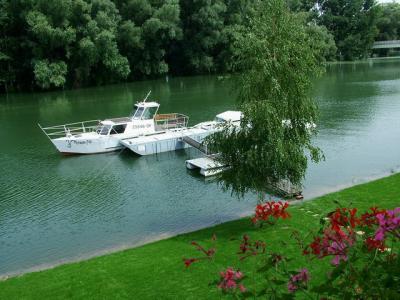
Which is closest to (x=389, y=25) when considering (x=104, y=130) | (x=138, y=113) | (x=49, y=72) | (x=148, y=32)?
(x=148, y=32)

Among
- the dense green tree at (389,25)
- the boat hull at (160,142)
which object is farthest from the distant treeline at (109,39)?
the dense green tree at (389,25)

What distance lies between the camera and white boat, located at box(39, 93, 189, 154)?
3206 centimetres

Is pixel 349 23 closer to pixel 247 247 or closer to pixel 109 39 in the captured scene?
pixel 109 39

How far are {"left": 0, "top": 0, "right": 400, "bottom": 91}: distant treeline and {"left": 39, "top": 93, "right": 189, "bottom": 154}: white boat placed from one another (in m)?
23.1

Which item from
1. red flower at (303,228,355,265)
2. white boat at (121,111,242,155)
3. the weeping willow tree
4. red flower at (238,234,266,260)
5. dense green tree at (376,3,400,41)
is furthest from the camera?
dense green tree at (376,3,400,41)

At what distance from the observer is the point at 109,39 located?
6456 centimetres

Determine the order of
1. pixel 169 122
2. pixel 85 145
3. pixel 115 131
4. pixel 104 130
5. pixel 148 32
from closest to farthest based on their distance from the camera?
1. pixel 85 145
2. pixel 104 130
3. pixel 115 131
4. pixel 169 122
5. pixel 148 32

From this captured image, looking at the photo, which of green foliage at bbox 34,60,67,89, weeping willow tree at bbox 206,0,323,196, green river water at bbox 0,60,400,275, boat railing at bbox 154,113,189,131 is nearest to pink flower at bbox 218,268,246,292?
weeping willow tree at bbox 206,0,323,196

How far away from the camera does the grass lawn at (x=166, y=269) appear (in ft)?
37.5

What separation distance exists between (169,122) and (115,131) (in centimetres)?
467

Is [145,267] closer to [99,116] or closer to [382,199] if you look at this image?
[382,199]

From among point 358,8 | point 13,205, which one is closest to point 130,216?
point 13,205

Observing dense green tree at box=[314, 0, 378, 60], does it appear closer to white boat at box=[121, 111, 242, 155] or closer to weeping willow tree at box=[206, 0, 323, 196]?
white boat at box=[121, 111, 242, 155]

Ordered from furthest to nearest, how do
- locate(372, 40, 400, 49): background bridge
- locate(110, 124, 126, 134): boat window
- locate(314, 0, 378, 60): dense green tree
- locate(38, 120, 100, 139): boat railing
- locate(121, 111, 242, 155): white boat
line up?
locate(372, 40, 400, 49): background bridge
locate(314, 0, 378, 60): dense green tree
locate(38, 120, 100, 139): boat railing
locate(110, 124, 126, 134): boat window
locate(121, 111, 242, 155): white boat
